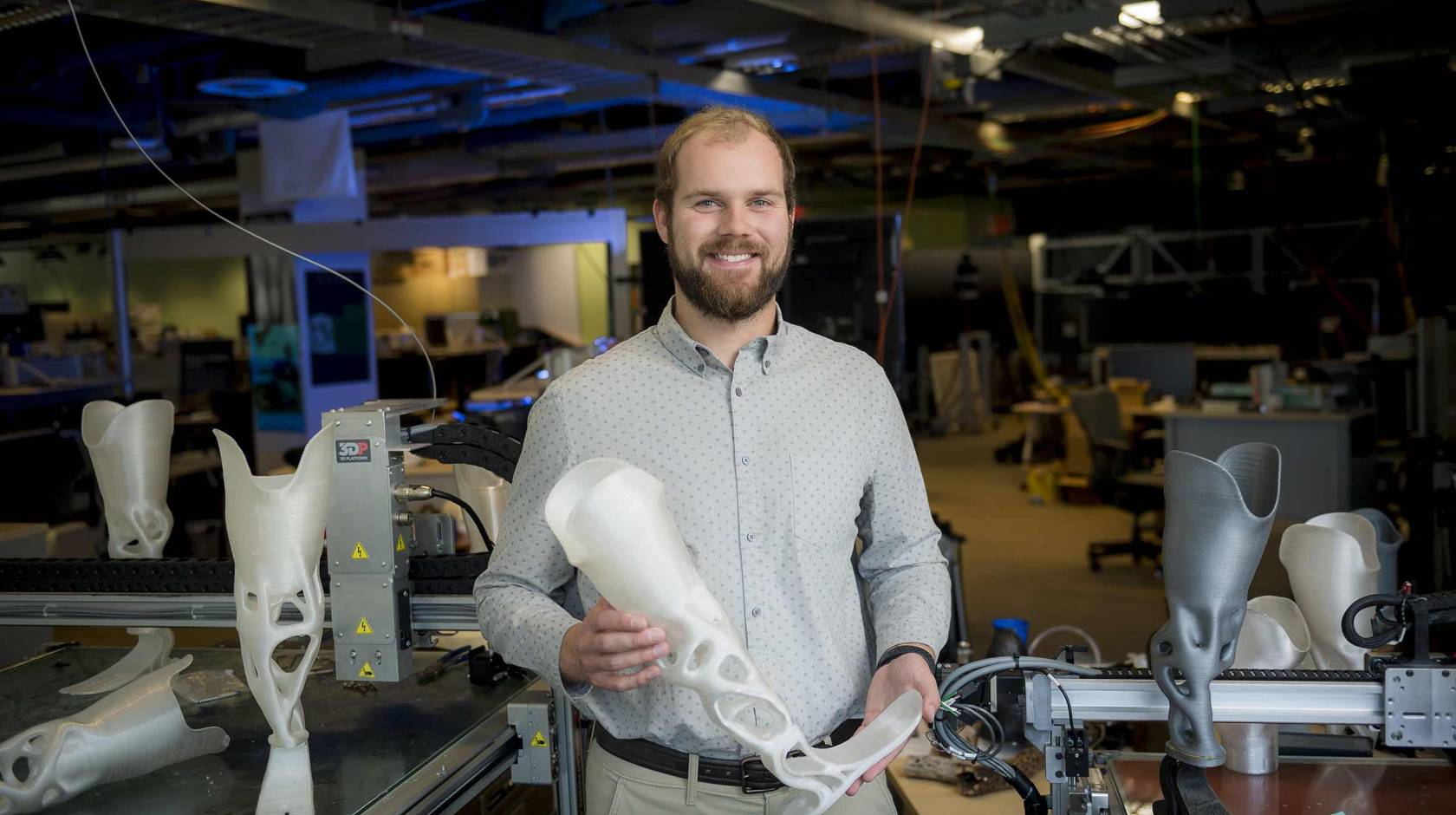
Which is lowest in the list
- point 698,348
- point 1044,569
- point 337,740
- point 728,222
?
point 1044,569

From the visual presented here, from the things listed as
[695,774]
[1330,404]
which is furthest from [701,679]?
[1330,404]

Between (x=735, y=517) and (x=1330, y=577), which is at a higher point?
(x=735, y=517)

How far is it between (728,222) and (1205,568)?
2.44 ft

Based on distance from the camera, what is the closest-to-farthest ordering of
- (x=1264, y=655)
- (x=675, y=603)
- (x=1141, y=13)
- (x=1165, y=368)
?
(x=675, y=603), (x=1264, y=655), (x=1141, y=13), (x=1165, y=368)

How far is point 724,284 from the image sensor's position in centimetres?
160

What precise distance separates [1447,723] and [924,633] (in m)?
0.72

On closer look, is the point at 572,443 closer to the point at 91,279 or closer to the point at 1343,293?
the point at 1343,293

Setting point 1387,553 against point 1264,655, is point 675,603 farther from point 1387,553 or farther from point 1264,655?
point 1387,553

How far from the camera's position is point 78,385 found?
8.94 metres

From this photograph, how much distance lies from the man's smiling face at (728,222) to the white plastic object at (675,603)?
38 cm

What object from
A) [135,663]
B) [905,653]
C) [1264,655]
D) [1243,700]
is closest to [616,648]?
[905,653]

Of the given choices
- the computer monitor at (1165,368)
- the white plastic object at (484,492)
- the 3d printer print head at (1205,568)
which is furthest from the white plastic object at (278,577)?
the computer monitor at (1165,368)

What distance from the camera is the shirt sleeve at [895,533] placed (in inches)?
67.3

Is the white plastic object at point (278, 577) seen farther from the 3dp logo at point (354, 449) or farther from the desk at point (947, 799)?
the desk at point (947, 799)
